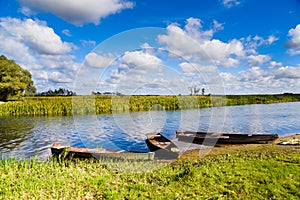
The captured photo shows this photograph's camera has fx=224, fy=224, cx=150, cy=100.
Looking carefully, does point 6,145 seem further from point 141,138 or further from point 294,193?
point 294,193

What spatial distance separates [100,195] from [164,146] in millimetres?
7638

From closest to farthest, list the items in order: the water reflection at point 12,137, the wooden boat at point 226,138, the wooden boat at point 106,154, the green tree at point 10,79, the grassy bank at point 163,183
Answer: the grassy bank at point 163,183
the wooden boat at point 106,154
the wooden boat at point 226,138
the water reflection at point 12,137
the green tree at point 10,79

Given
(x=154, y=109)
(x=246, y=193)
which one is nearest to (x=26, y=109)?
(x=154, y=109)

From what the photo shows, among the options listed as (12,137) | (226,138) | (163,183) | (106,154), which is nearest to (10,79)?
(12,137)

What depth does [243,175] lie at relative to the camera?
20.5 ft

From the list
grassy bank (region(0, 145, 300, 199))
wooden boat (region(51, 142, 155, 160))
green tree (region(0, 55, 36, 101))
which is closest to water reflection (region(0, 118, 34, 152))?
wooden boat (region(51, 142, 155, 160))

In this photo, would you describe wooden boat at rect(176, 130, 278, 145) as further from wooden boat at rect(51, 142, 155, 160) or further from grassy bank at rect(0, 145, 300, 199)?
grassy bank at rect(0, 145, 300, 199)

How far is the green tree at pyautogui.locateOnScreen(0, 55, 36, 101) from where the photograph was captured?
4981cm

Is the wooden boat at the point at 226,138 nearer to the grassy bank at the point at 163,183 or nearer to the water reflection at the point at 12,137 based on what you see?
the grassy bank at the point at 163,183

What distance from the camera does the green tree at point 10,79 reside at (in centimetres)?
4981

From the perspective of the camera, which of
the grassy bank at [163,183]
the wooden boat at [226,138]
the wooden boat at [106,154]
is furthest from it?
the wooden boat at [226,138]

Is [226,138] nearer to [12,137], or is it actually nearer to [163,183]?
[163,183]

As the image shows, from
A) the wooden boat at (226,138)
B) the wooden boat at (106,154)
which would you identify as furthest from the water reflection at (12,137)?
the wooden boat at (226,138)

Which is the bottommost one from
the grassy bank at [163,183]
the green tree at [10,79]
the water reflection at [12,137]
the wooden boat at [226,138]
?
the water reflection at [12,137]
